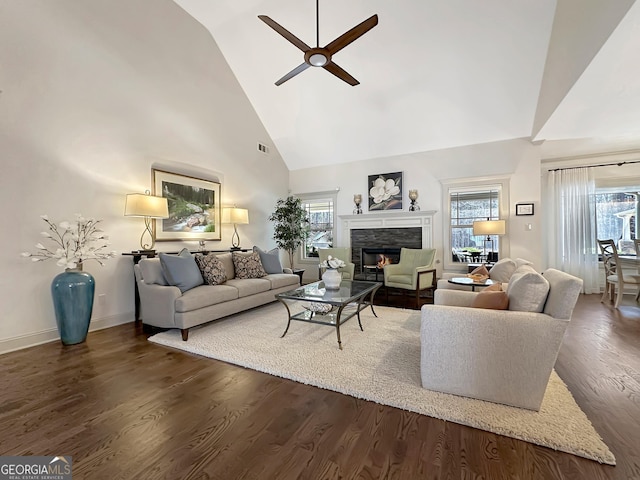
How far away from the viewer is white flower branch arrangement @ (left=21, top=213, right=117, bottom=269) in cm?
301

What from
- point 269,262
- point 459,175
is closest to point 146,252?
point 269,262

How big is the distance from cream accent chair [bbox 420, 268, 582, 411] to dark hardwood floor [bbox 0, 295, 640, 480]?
0.35m

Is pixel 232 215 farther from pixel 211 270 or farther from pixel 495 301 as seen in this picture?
pixel 495 301

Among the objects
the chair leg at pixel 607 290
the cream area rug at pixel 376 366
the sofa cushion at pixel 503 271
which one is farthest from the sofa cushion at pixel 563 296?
the chair leg at pixel 607 290

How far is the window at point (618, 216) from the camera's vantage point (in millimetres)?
5422

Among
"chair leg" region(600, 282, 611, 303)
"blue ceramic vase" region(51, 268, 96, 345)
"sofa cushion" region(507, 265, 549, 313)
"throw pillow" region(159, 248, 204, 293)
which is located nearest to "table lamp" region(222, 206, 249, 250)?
"throw pillow" region(159, 248, 204, 293)

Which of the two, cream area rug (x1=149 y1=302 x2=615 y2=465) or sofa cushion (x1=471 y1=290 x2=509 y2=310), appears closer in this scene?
cream area rug (x1=149 y1=302 x2=615 y2=465)

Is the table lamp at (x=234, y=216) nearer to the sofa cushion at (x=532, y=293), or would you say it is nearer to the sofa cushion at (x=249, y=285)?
the sofa cushion at (x=249, y=285)

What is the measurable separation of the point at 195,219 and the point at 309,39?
11.4ft

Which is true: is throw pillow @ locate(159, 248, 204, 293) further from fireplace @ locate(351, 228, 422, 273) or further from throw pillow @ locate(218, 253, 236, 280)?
fireplace @ locate(351, 228, 422, 273)

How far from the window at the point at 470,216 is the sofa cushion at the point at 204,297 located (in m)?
4.31

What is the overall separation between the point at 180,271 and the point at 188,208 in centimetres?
168

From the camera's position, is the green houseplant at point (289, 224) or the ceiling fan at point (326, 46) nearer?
the ceiling fan at point (326, 46)

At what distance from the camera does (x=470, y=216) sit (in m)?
5.66
